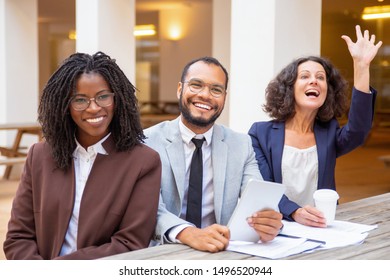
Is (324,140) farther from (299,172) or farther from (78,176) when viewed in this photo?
(78,176)

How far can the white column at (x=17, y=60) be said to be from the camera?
8.68m

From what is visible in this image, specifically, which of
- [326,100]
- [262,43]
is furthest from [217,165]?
[262,43]

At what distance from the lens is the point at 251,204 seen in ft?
5.73

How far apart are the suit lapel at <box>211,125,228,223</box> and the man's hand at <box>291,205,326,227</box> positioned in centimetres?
31

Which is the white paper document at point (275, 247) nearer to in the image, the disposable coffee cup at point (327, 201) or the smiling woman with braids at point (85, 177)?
the disposable coffee cup at point (327, 201)

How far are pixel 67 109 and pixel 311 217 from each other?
946 mm

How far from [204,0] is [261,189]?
10.9 metres

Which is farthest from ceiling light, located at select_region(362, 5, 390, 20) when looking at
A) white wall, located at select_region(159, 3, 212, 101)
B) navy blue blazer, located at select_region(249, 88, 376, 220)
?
navy blue blazer, located at select_region(249, 88, 376, 220)

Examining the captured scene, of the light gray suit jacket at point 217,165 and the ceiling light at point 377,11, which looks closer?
the light gray suit jacket at point 217,165

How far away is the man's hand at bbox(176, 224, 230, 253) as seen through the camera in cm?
176

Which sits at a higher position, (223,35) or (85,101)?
(223,35)

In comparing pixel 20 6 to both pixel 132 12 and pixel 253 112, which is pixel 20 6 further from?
pixel 253 112

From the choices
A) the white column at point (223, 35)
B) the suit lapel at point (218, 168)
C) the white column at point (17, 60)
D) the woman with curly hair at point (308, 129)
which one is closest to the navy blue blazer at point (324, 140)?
the woman with curly hair at point (308, 129)

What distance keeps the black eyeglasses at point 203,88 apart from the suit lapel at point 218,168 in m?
0.19
